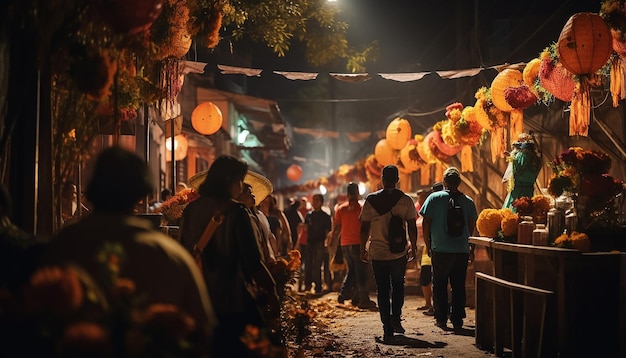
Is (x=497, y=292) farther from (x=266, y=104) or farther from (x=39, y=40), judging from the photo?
(x=266, y=104)

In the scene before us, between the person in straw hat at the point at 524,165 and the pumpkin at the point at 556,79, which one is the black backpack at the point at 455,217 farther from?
the pumpkin at the point at 556,79

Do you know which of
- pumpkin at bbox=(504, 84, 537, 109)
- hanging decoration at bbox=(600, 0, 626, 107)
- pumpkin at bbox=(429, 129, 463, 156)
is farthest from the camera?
pumpkin at bbox=(429, 129, 463, 156)

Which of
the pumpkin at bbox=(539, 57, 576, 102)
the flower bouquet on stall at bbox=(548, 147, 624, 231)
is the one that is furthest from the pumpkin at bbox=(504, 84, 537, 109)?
the flower bouquet on stall at bbox=(548, 147, 624, 231)

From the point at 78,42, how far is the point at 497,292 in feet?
18.5

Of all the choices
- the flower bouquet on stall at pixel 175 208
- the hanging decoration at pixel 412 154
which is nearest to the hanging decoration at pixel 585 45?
the flower bouquet on stall at pixel 175 208

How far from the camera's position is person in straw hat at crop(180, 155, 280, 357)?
587 centimetres

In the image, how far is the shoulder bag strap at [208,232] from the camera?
5.96 meters

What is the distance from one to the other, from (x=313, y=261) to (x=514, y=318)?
36.4ft

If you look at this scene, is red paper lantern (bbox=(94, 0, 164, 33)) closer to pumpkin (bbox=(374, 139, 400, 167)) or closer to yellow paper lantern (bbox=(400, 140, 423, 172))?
yellow paper lantern (bbox=(400, 140, 423, 172))

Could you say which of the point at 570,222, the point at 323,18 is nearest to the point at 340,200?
the point at 323,18

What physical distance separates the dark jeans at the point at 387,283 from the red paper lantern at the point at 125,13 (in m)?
5.99

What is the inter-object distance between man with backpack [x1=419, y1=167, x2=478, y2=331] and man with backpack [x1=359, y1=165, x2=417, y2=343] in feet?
1.77

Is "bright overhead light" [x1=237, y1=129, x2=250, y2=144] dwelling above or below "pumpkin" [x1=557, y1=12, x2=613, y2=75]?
above

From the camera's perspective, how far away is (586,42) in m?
9.95
